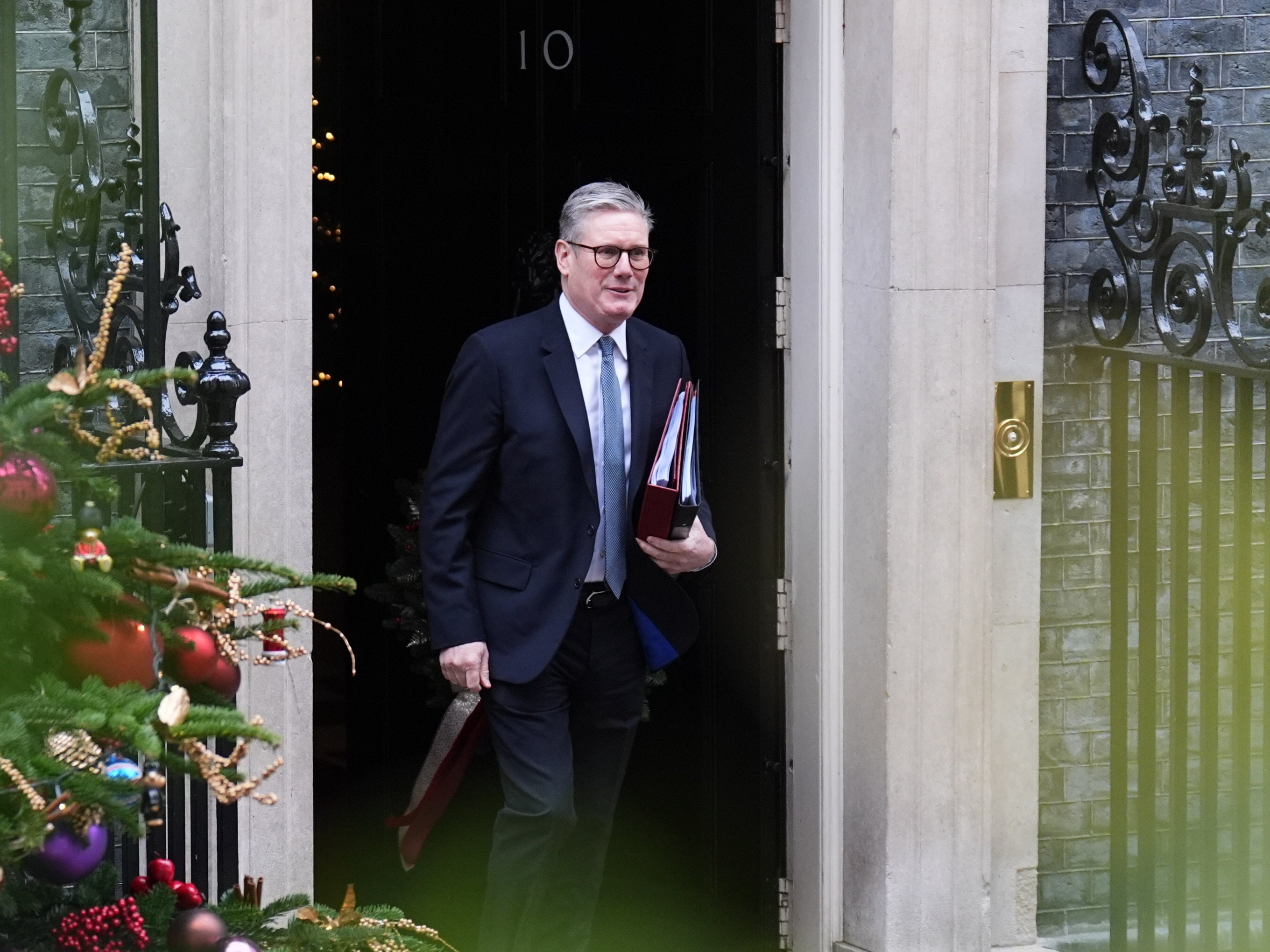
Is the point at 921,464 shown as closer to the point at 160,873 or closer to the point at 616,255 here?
the point at 616,255

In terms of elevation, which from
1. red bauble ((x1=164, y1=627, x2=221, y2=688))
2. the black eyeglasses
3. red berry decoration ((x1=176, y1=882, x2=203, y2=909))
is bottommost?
red berry decoration ((x1=176, y1=882, x2=203, y2=909))

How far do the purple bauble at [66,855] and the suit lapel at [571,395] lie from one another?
2.11 m

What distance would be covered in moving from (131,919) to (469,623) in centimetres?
187

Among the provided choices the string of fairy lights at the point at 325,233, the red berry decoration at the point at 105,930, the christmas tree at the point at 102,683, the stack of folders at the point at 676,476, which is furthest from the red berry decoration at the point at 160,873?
the string of fairy lights at the point at 325,233

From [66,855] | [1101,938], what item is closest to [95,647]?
[66,855]

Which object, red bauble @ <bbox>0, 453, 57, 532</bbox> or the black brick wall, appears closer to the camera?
red bauble @ <bbox>0, 453, 57, 532</bbox>

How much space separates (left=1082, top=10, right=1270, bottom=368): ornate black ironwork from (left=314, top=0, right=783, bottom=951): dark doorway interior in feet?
3.12

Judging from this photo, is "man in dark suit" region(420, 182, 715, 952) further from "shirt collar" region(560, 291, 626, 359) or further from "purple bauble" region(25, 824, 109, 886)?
"purple bauble" region(25, 824, 109, 886)

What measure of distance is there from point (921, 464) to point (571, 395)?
980mm

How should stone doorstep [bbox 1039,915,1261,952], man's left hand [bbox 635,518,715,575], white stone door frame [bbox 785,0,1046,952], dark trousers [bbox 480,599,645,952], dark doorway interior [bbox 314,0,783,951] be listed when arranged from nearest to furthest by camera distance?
1. man's left hand [bbox 635,518,715,575]
2. dark trousers [bbox 480,599,645,952]
3. white stone door frame [bbox 785,0,1046,952]
4. stone doorstep [bbox 1039,915,1261,952]
5. dark doorway interior [bbox 314,0,783,951]

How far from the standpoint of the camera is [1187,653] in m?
4.68

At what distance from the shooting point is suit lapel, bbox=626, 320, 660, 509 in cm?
436

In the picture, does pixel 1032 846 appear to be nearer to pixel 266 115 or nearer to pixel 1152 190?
pixel 1152 190

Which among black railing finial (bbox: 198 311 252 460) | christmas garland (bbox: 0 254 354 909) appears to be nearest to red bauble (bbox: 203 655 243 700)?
christmas garland (bbox: 0 254 354 909)
